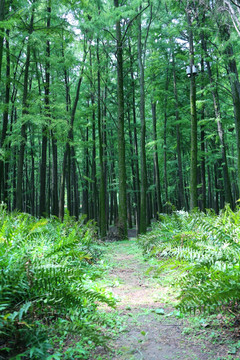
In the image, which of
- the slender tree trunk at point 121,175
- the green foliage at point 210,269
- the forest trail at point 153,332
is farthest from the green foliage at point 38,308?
the slender tree trunk at point 121,175

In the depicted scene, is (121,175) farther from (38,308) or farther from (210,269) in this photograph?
(38,308)

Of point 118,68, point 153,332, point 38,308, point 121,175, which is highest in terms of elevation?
point 118,68

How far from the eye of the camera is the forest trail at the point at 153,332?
2.17 meters

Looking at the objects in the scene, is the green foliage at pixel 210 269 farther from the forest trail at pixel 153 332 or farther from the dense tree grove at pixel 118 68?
the dense tree grove at pixel 118 68

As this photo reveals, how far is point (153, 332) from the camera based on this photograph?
261 cm

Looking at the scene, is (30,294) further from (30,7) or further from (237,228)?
(30,7)

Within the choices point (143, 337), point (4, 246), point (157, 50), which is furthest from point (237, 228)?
point (157, 50)

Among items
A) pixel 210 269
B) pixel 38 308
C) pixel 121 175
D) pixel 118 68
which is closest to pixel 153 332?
pixel 210 269

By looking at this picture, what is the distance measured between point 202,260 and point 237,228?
134 cm

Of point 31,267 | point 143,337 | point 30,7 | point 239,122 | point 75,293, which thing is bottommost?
point 143,337

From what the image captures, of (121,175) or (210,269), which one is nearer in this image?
(210,269)

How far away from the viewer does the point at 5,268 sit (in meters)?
2.47

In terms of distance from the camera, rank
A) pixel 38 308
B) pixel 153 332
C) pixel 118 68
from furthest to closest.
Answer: pixel 118 68 < pixel 153 332 < pixel 38 308

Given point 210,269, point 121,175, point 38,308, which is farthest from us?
point 121,175
